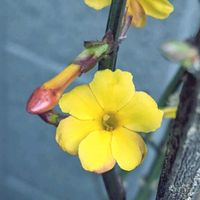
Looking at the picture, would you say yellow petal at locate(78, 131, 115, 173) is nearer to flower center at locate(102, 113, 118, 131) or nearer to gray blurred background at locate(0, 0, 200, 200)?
flower center at locate(102, 113, 118, 131)

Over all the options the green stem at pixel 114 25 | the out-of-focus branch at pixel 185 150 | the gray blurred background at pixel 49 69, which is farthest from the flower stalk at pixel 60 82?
the gray blurred background at pixel 49 69

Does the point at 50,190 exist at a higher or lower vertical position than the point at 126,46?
lower

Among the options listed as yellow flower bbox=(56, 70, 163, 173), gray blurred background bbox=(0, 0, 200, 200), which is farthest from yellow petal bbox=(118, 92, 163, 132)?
gray blurred background bbox=(0, 0, 200, 200)

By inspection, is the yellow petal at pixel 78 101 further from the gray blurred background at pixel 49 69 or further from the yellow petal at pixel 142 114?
the gray blurred background at pixel 49 69

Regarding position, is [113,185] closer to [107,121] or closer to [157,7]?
[107,121]

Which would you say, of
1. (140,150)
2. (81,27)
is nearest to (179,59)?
(140,150)

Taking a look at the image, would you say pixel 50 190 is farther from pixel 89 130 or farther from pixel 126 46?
pixel 89 130

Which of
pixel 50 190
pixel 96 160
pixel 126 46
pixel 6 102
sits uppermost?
pixel 96 160

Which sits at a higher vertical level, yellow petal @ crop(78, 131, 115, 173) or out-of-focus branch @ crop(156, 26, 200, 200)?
out-of-focus branch @ crop(156, 26, 200, 200)
